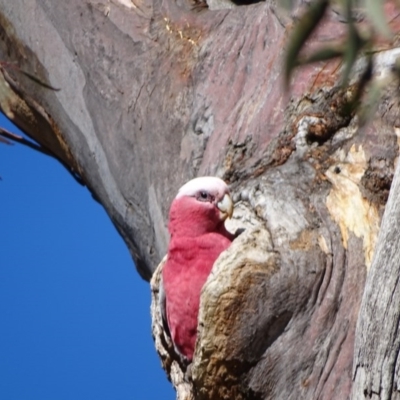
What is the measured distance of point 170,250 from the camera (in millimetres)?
1646

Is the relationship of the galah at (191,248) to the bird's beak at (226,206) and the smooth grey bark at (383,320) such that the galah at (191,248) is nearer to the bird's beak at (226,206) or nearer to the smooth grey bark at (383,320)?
the bird's beak at (226,206)

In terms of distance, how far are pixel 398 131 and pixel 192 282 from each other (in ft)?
1.45

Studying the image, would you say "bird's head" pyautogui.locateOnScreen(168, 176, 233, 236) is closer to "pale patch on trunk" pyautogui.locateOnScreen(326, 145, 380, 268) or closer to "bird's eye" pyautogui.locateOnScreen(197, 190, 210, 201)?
"bird's eye" pyautogui.locateOnScreen(197, 190, 210, 201)

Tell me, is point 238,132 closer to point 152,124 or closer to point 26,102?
point 152,124

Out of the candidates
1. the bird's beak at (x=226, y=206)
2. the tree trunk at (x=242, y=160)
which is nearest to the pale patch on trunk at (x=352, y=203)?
the tree trunk at (x=242, y=160)

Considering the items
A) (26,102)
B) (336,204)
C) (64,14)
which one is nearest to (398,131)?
(336,204)

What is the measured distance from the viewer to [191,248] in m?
1.62

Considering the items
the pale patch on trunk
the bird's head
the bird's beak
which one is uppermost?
the bird's head

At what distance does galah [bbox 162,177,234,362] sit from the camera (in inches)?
61.4

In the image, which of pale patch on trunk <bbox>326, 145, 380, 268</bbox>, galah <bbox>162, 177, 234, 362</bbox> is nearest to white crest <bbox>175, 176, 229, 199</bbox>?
galah <bbox>162, 177, 234, 362</bbox>

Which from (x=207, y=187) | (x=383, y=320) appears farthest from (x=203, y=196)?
(x=383, y=320)

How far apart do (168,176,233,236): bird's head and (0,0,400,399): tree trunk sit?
3cm

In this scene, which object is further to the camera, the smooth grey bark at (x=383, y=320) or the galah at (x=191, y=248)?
the galah at (x=191, y=248)

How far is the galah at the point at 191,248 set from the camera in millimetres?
1559
